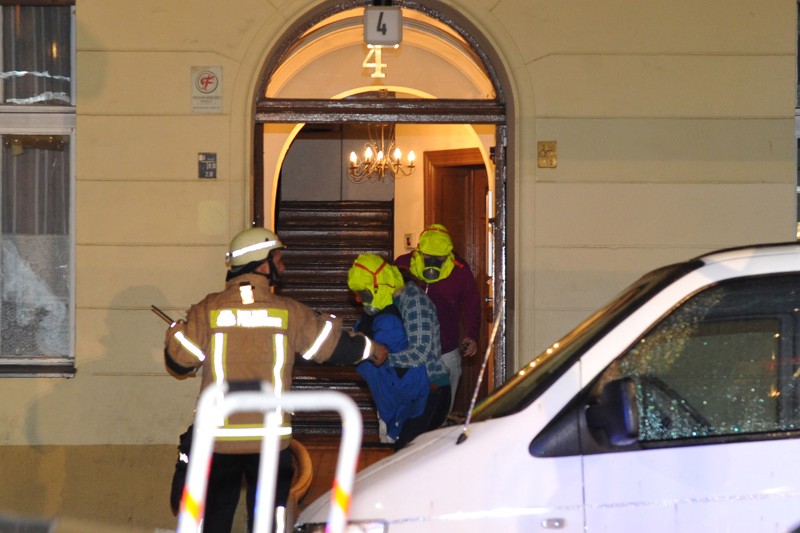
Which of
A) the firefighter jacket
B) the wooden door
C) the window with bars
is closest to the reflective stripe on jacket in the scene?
the firefighter jacket

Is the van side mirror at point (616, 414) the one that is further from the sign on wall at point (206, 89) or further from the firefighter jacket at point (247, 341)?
the sign on wall at point (206, 89)

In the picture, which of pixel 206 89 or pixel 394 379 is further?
pixel 206 89

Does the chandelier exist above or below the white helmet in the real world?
above

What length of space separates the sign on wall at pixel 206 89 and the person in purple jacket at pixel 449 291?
5.75ft

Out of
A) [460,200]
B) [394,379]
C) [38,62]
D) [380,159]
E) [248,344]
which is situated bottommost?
[394,379]

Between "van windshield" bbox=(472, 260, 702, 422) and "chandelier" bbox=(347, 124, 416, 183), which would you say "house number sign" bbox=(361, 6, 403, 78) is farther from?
"chandelier" bbox=(347, 124, 416, 183)

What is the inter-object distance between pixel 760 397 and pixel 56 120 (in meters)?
5.72

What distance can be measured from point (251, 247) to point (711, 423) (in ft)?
8.10

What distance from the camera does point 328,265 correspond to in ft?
37.5

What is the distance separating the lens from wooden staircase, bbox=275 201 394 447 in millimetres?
9742

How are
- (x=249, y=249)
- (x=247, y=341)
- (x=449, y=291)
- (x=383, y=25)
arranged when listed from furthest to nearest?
(x=449, y=291)
(x=383, y=25)
(x=249, y=249)
(x=247, y=341)

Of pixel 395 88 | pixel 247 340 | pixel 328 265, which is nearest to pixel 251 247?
pixel 247 340

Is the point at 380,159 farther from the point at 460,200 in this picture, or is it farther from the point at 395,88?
the point at 395,88

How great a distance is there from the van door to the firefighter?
194 cm
